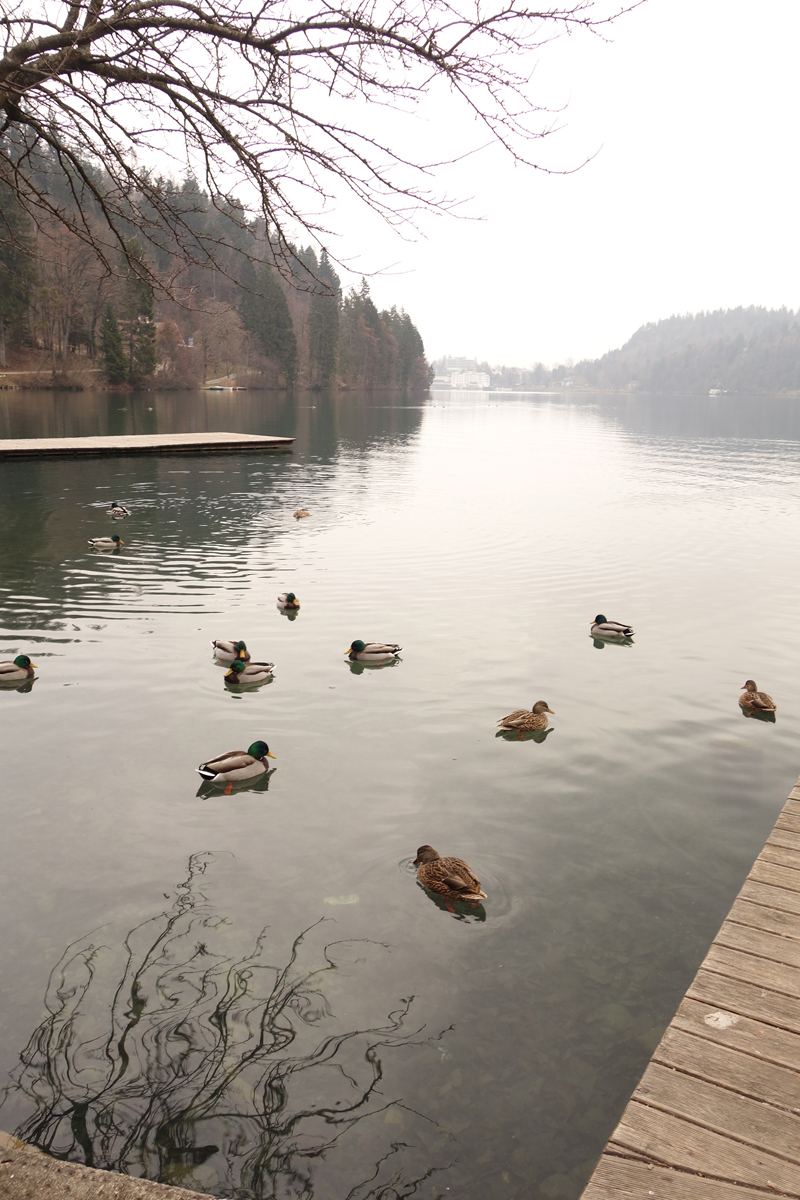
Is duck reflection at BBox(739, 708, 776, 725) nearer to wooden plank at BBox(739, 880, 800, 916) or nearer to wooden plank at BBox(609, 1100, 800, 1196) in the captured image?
wooden plank at BBox(739, 880, 800, 916)

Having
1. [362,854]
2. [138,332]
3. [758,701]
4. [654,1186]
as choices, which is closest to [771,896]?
[654,1186]

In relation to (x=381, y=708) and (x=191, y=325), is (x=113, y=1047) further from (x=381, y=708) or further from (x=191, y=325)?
(x=191, y=325)

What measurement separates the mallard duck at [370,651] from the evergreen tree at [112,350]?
88966 mm

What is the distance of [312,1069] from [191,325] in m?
126

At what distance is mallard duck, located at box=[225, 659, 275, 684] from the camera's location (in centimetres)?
1115

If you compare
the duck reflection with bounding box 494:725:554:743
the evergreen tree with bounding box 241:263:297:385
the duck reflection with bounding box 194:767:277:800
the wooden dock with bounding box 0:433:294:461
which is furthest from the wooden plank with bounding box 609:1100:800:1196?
the evergreen tree with bounding box 241:263:297:385

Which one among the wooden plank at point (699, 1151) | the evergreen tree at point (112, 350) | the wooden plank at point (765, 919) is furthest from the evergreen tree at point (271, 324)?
the wooden plank at point (699, 1151)

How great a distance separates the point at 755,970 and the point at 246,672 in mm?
7931

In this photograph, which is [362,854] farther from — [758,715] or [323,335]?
[323,335]

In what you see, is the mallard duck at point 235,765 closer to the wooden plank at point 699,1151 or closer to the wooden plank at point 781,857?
the wooden plank at point 781,857

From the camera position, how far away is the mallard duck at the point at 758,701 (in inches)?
423

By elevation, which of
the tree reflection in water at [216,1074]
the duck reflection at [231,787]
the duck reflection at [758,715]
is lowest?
the tree reflection in water at [216,1074]

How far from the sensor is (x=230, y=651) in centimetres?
1183

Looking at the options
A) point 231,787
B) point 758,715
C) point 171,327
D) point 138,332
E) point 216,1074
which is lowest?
point 216,1074
